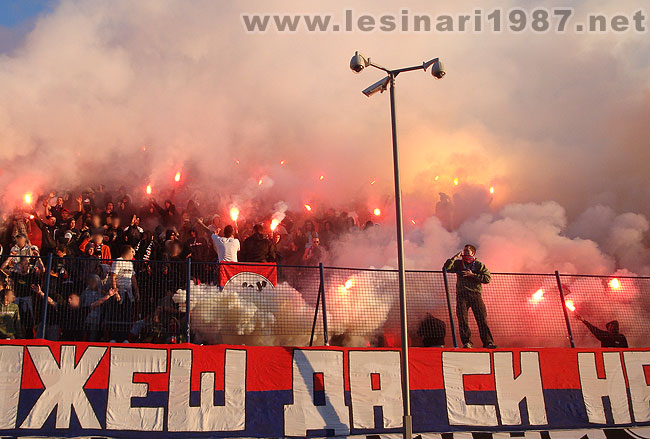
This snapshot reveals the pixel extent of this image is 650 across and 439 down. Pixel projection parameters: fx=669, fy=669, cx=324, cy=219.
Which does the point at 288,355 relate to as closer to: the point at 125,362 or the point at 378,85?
the point at 125,362

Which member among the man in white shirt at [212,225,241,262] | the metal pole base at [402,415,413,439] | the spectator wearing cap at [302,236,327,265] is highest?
the spectator wearing cap at [302,236,327,265]

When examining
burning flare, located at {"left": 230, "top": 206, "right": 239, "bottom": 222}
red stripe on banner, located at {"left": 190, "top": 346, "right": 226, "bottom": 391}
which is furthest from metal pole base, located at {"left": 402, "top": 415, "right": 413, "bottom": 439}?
burning flare, located at {"left": 230, "top": 206, "right": 239, "bottom": 222}

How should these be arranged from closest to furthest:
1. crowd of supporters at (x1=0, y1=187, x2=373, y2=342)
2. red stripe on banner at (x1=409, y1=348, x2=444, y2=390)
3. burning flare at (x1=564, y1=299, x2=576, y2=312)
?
crowd of supporters at (x1=0, y1=187, x2=373, y2=342) → red stripe on banner at (x1=409, y1=348, x2=444, y2=390) → burning flare at (x1=564, y1=299, x2=576, y2=312)

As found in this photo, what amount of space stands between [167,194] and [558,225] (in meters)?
12.0


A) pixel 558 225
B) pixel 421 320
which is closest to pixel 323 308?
pixel 421 320

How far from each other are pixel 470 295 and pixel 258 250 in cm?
447

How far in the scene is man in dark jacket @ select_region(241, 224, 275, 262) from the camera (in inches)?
546

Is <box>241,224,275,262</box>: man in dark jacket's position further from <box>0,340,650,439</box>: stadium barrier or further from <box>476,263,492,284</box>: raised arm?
<box>476,263,492,284</box>: raised arm

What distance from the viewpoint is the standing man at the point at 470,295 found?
39.6 feet

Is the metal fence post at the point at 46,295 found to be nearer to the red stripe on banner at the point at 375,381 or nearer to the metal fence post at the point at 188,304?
the metal fence post at the point at 188,304

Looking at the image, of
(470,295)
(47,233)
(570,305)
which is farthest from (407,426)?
(47,233)

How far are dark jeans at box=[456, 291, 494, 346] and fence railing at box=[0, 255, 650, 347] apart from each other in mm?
110

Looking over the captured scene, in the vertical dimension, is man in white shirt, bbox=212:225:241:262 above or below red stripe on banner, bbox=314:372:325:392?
above

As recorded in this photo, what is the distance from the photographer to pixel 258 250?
13977 millimetres
